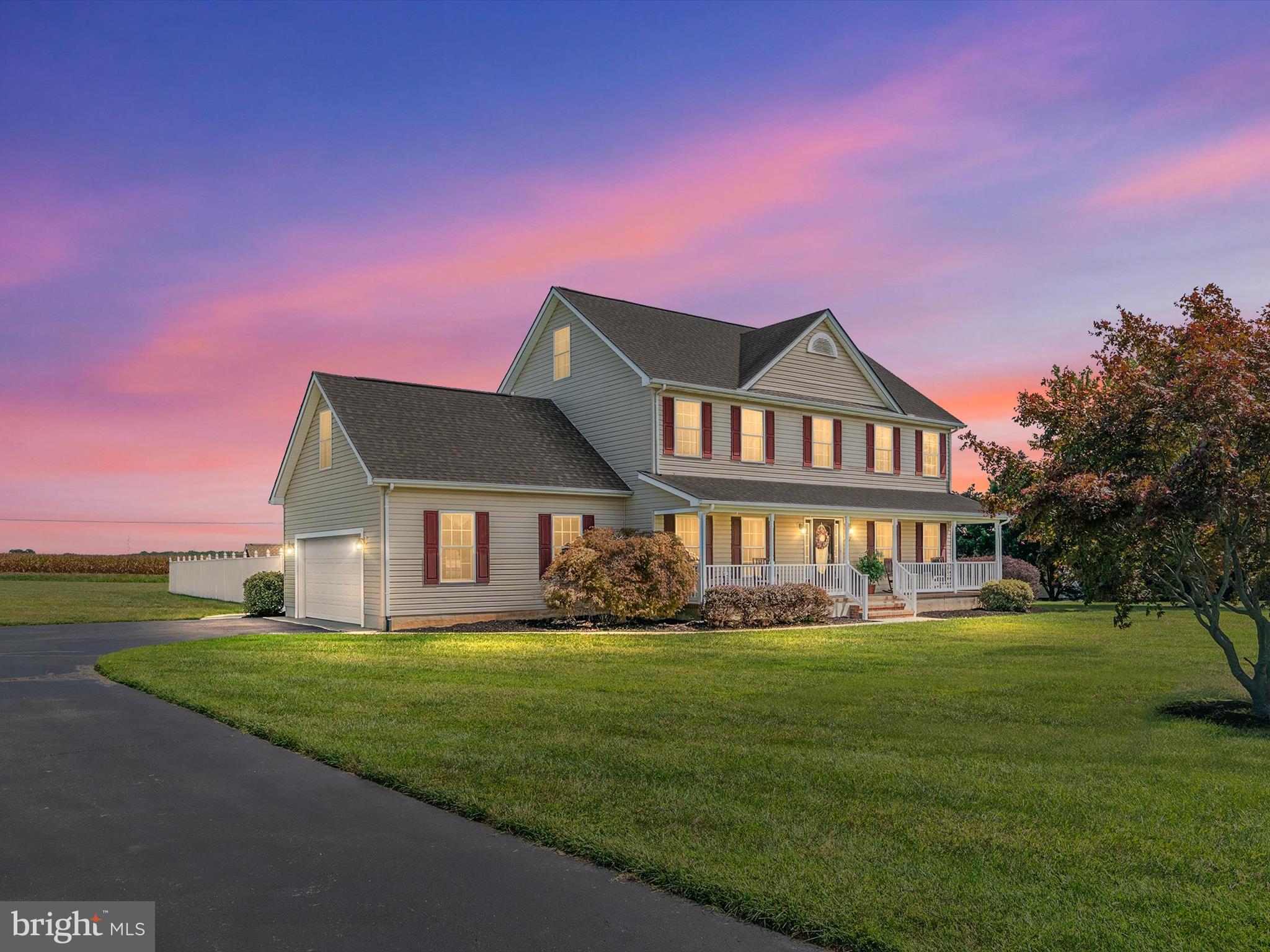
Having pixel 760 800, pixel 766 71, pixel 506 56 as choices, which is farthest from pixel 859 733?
pixel 506 56

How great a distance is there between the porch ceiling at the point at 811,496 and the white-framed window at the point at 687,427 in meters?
0.79

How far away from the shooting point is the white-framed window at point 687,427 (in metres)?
25.8

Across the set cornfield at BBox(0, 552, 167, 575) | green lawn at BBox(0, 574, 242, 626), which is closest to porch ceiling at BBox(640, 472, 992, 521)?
green lawn at BBox(0, 574, 242, 626)

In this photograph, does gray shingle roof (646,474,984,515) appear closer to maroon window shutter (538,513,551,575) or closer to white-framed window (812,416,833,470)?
white-framed window (812,416,833,470)

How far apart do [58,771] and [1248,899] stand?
9.05 m

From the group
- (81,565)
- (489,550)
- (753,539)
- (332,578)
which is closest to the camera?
(489,550)

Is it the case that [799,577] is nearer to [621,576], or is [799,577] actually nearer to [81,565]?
[621,576]

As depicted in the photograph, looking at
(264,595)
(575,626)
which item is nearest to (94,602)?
(264,595)

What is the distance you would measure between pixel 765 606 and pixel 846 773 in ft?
52.2

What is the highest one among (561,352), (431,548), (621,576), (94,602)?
(561,352)

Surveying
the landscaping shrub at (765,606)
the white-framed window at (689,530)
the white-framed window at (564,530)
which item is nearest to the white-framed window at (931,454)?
the landscaping shrub at (765,606)

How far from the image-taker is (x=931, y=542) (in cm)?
3244

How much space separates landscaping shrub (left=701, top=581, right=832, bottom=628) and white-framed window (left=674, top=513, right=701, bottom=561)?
239cm

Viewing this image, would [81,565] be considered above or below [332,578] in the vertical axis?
below
